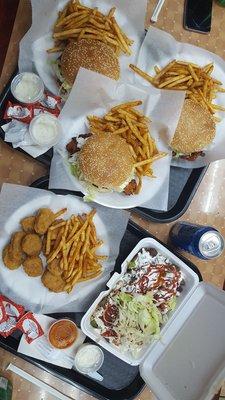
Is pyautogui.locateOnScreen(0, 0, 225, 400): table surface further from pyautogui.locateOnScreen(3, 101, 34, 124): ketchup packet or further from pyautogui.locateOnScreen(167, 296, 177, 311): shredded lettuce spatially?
pyautogui.locateOnScreen(167, 296, 177, 311): shredded lettuce

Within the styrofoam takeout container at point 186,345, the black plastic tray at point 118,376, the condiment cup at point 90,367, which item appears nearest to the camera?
the styrofoam takeout container at point 186,345

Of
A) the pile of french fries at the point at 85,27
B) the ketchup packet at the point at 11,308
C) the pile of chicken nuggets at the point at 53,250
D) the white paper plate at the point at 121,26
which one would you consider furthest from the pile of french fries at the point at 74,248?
the pile of french fries at the point at 85,27

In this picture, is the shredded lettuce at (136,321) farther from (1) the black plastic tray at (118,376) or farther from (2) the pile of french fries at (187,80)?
(2) the pile of french fries at (187,80)

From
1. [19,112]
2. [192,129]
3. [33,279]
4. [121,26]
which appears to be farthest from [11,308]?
[121,26]

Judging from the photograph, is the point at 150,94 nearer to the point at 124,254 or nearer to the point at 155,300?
Result: the point at 124,254

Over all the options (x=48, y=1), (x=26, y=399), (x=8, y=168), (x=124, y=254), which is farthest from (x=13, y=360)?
(x=48, y=1)

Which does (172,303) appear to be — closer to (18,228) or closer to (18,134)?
(18,228)
